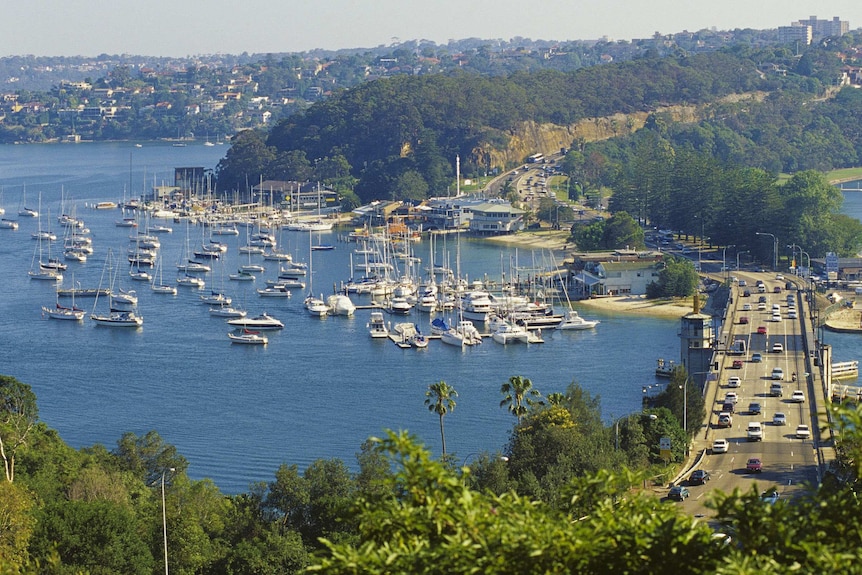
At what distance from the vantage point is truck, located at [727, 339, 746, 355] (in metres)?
28.9

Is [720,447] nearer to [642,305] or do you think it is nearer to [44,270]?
[642,305]

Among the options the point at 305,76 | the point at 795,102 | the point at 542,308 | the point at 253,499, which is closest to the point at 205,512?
the point at 253,499

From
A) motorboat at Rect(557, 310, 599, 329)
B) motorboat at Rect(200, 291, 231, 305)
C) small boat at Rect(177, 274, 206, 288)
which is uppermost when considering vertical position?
small boat at Rect(177, 274, 206, 288)

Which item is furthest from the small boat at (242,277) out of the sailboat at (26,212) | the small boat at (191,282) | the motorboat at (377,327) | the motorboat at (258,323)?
the sailboat at (26,212)

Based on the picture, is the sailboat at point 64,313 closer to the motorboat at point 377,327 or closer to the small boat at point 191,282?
the small boat at point 191,282

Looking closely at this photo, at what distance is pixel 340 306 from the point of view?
37.0 meters

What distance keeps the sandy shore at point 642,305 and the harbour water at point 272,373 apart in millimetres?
925

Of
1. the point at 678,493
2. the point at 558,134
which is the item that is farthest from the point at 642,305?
the point at 558,134

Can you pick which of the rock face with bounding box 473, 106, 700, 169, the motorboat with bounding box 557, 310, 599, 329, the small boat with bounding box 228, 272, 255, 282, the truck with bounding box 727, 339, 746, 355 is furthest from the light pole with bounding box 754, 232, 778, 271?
the rock face with bounding box 473, 106, 700, 169

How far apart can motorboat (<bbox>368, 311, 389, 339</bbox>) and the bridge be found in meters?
7.32

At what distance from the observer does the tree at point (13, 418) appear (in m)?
18.9

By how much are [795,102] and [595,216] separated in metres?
30.8

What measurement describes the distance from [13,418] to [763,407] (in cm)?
1112

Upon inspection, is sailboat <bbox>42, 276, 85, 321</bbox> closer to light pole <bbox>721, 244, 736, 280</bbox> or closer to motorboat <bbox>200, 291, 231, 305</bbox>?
motorboat <bbox>200, 291, 231, 305</bbox>
